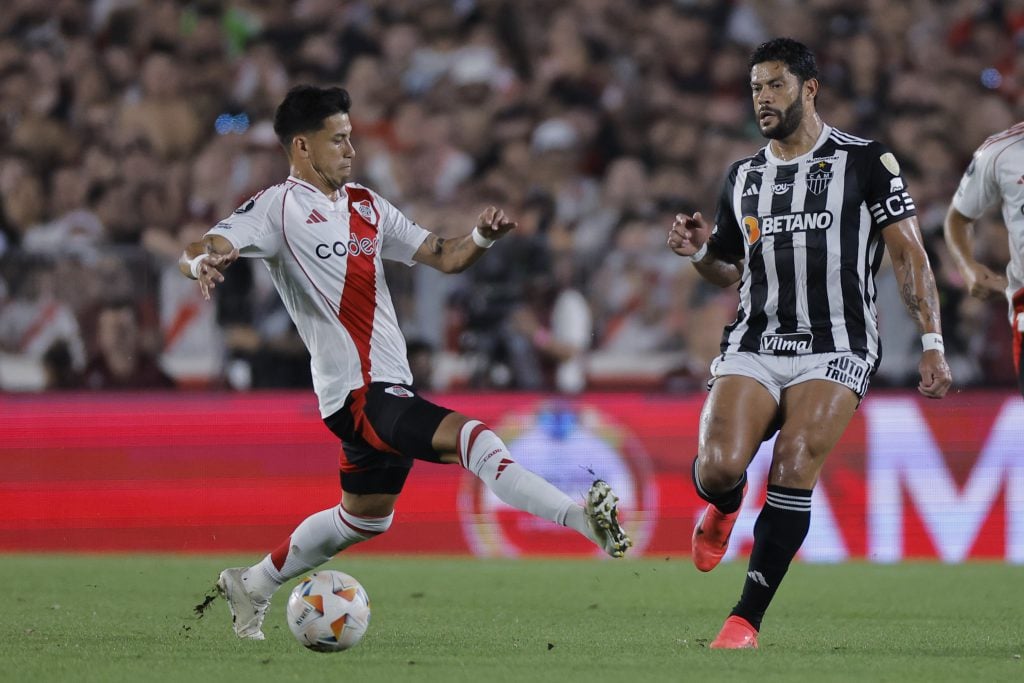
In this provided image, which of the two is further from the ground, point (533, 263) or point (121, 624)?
point (533, 263)

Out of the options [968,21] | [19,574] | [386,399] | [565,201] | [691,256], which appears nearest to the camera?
[386,399]

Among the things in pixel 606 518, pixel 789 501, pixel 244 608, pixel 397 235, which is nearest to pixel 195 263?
pixel 397 235

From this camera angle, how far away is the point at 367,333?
6793 millimetres

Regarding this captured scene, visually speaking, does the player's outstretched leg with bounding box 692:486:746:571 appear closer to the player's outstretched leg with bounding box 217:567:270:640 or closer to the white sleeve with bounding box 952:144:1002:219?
the white sleeve with bounding box 952:144:1002:219

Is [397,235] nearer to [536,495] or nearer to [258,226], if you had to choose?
[258,226]

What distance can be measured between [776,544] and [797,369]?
0.78 m

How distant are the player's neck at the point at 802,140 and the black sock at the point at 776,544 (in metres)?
1.53

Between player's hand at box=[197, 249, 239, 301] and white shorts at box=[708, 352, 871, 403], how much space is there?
2.21 metres

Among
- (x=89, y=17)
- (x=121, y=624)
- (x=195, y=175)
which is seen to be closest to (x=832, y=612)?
(x=121, y=624)

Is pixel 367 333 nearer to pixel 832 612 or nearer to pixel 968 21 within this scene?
pixel 832 612

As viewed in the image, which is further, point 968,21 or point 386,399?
point 968,21

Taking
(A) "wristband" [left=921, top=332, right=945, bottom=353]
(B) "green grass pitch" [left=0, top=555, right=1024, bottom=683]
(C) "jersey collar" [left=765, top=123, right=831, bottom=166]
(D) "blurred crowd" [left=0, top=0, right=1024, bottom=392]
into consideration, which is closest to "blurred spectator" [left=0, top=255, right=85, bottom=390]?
(D) "blurred crowd" [left=0, top=0, right=1024, bottom=392]

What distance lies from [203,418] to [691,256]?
5485 millimetres

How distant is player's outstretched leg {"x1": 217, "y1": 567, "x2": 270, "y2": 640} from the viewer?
695 centimetres
